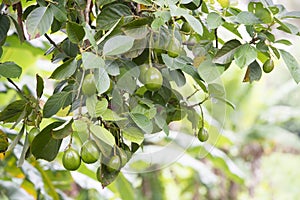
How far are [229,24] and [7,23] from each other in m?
0.27

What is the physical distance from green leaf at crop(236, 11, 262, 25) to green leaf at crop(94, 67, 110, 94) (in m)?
0.17

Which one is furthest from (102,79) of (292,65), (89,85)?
(292,65)

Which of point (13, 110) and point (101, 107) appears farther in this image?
point (13, 110)

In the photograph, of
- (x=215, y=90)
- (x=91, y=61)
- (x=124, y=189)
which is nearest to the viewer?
(x=91, y=61)

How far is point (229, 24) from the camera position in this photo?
648mm

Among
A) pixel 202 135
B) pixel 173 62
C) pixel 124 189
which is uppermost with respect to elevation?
pixel 173 62

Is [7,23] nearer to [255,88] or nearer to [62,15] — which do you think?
[62,15]

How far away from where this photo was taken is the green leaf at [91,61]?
0.49m

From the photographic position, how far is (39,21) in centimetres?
57

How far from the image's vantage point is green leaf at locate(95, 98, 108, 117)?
51cm

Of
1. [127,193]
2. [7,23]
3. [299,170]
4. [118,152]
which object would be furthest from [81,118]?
[299,170]

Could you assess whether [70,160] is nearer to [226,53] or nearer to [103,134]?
[103,134]

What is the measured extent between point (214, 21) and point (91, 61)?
0.16m

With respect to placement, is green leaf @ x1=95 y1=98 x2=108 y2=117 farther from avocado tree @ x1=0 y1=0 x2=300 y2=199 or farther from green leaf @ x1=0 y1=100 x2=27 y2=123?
green leaf @ x1=0 y1=100 x2=27 y2=123
